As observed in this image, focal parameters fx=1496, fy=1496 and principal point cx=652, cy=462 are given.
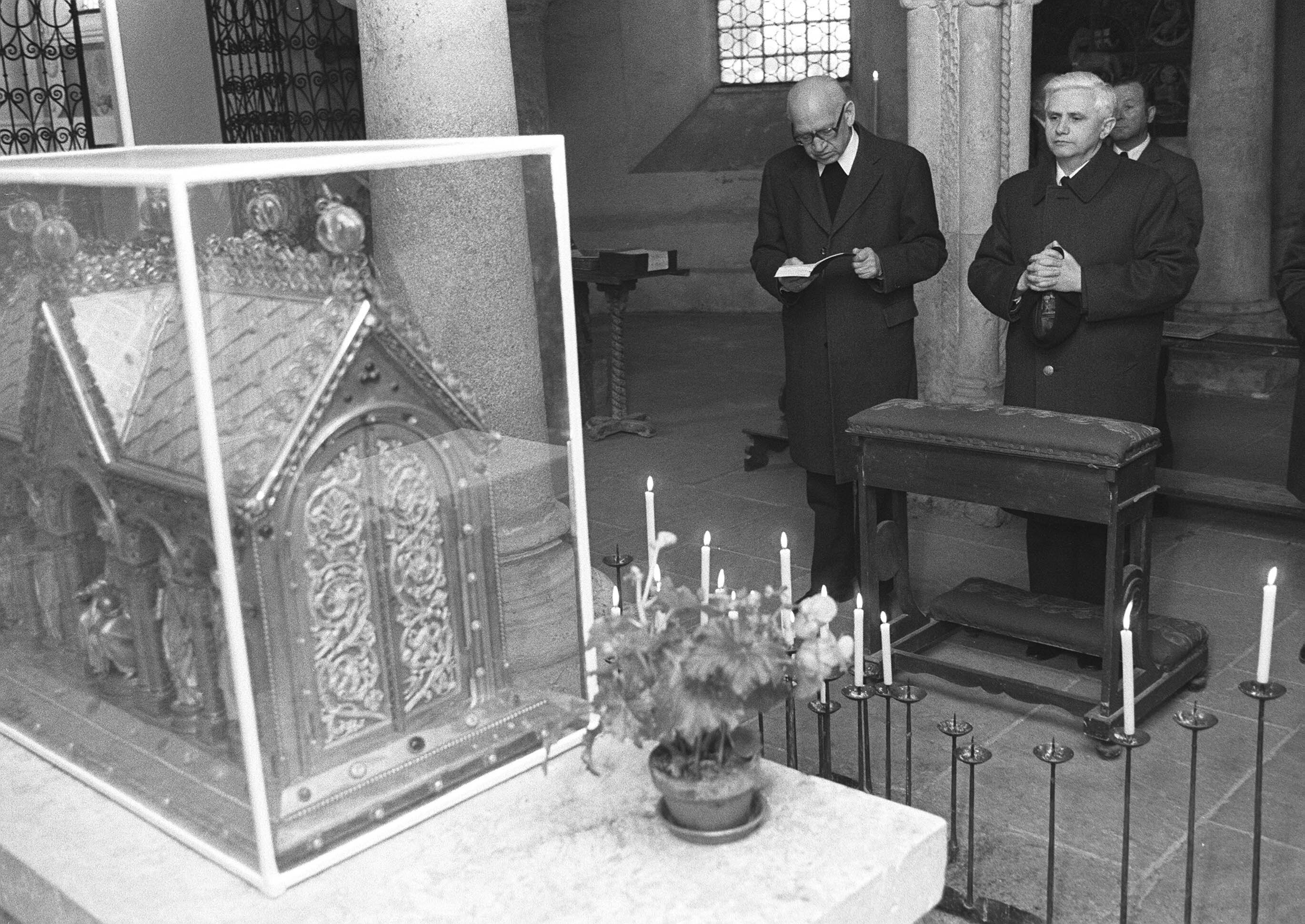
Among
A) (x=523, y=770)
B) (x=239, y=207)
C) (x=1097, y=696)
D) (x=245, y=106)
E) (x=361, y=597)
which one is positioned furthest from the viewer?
(x=245, y=106)

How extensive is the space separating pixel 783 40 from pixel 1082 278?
8.12m

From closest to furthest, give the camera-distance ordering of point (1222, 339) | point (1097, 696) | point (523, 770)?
1. point (523, 770)
2. point (1097, 696)
3. point (1222, 339)

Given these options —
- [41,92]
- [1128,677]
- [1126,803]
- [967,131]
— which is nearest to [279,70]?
[41,92]

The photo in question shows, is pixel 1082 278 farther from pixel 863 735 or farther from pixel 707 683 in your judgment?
pixel 707 683

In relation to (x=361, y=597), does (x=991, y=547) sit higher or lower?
lower

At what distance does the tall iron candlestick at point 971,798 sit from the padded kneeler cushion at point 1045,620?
2.94 ft

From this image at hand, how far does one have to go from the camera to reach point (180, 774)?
2.34m

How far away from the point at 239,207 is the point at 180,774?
2.99 ft

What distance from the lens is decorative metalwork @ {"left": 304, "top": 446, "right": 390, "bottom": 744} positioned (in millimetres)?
2158

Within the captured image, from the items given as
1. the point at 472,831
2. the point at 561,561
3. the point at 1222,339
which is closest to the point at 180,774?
the point at 472,831

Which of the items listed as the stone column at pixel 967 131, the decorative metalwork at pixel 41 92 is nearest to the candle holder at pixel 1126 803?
the stone column at pixel 967 131

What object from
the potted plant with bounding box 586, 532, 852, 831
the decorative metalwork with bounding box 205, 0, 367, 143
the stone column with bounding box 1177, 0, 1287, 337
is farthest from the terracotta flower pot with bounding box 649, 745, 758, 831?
the stone column with bounding box 1177, 0, 1287, 337

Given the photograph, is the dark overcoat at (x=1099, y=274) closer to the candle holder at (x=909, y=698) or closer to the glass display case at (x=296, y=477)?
the candle holder at (x=909, y=698)

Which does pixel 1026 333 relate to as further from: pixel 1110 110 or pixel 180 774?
pixel 180 774
